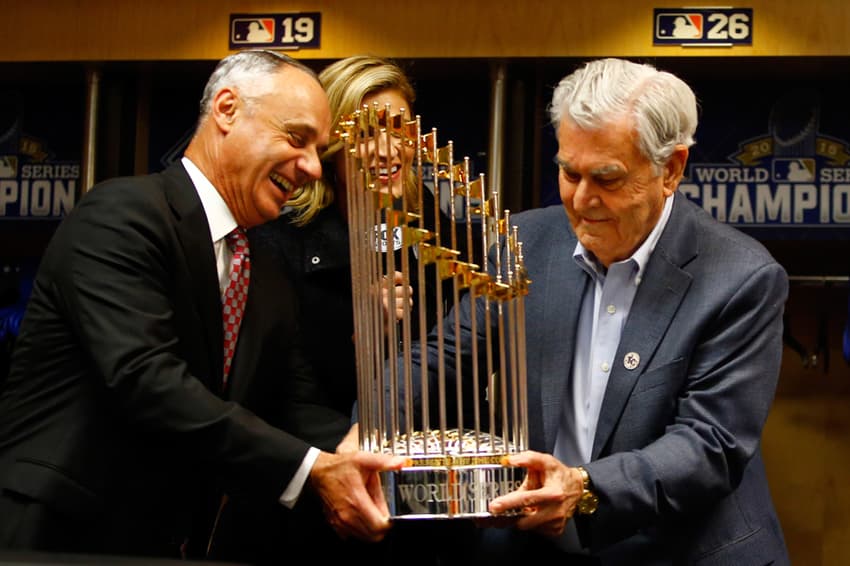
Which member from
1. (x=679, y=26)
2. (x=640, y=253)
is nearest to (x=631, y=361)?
(x=640, y=253)

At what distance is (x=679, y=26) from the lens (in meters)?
3.63

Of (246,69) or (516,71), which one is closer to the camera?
(246,69)

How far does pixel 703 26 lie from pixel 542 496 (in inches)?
94.3

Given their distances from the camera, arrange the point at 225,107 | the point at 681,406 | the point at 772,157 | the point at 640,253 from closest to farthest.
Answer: the point at 681,406 → the point at 640,253 → the point at 225,107 → the point at 772,157

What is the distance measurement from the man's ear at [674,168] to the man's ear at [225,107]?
778 mm

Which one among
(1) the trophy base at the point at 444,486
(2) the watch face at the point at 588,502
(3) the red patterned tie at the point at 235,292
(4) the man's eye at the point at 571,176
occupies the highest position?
(4) the man's eye at the point at 571,176

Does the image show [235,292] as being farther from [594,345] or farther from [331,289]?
[594,345]

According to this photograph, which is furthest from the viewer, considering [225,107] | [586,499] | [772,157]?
[772,157]

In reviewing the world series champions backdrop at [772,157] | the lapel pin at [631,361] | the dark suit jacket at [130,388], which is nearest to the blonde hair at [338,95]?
the dark suit jacket at [130,388]

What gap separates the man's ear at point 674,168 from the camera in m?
1.95

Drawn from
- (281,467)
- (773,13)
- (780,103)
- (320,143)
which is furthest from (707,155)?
(281,467)

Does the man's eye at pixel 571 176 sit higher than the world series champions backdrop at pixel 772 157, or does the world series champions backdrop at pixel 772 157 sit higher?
the world series champions backdrop at pixel 772 157

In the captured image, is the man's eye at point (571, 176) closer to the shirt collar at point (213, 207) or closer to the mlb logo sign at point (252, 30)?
the shirt collar at point (213, 207)

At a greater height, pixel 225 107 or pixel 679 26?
pixel 679 26
